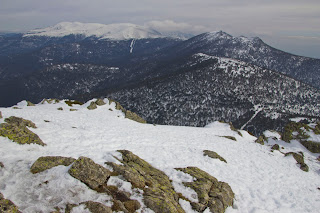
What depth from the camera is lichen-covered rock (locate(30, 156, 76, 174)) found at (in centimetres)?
1221

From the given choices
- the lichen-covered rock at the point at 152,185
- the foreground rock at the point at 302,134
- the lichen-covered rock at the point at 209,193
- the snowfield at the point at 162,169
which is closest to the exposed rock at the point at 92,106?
the snowfield at the point at 162,169

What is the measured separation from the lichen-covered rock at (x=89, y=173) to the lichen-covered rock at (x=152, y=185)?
1230 millimetres

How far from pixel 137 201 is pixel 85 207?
289cm

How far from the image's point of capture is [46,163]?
1273 cm

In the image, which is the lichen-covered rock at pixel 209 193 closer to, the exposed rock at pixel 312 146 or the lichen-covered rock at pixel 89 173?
the lichen-covered rock at pixel 89 173

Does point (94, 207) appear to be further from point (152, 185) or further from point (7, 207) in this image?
point (152, 185)

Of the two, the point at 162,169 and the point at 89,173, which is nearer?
the point at 89,173

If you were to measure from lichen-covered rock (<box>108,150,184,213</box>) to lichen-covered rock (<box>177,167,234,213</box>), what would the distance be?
1743 mm

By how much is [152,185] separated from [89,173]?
14.3 ft

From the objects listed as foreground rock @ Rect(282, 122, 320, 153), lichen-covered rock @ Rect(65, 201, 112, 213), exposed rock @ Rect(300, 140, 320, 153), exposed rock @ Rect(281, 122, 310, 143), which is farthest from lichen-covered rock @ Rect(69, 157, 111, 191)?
exposed rock @ Rect(281, 122, 310, 143)

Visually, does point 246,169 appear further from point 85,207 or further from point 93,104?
point 93,104

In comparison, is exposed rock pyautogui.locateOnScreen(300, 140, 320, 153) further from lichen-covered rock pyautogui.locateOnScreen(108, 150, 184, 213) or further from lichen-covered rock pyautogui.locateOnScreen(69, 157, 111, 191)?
lichen-covered rock pyautogui.locateOnScreen(69, 157, 111, 191)

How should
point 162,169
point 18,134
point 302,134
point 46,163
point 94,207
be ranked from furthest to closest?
1. point 302,134
2. point 162,169
3. point 18,134
4. point 46,163
5. point 94,207

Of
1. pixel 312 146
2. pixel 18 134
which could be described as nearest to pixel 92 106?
pixel 18 134
